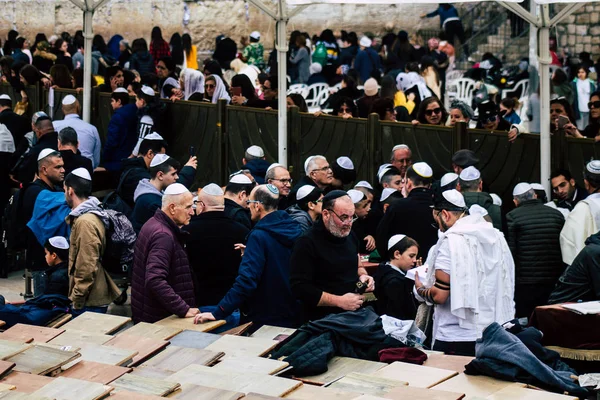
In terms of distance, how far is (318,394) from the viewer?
611 cm

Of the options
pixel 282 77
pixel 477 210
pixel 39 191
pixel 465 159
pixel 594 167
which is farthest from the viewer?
pixel 282 77

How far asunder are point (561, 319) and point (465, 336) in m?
0.71

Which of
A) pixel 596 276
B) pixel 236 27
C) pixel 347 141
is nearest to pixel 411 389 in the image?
pixel 596 276

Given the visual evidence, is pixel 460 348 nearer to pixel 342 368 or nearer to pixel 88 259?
pixel 342 368

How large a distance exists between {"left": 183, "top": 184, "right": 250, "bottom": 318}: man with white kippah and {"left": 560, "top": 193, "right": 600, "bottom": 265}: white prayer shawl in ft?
8.72

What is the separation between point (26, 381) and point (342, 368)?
1.73m

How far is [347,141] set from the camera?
1339cm

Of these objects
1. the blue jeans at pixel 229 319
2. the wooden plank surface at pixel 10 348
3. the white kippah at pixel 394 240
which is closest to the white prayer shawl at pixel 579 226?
the white kippah at pixel 394 240

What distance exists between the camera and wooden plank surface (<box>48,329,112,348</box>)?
718cm

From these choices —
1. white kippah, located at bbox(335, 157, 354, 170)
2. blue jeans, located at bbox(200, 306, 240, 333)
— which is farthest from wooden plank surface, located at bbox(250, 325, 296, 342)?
white kippah, located at bbox(335, 157, 354, 170)

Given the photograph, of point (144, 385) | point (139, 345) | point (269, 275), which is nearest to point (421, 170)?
point (269, 275)

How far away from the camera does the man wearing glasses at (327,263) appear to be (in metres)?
7.91

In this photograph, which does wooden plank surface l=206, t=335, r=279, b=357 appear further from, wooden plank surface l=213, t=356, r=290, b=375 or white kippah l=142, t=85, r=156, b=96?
white kippah l=142, t=85, r=156, b=96

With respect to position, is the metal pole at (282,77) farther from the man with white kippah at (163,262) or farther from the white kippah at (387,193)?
the man with white kippah at (163,262)
